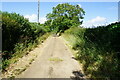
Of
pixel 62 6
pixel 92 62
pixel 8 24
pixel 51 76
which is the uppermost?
pixel 62 6

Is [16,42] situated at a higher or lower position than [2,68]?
higher

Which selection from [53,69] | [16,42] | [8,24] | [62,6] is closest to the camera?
[53,69]

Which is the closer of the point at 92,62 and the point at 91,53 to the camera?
the point at 92,62

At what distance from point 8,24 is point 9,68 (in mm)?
3120

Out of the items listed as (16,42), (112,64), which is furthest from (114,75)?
(16,42)

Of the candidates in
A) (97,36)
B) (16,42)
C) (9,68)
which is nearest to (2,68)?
(9,68)

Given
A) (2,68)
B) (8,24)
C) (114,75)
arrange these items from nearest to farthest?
(114,75), (2,68), (8,24)

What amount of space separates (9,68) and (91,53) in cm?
445

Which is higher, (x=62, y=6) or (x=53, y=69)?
(x=62, y=6)

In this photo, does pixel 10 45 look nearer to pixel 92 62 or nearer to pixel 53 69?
pixel 53 69

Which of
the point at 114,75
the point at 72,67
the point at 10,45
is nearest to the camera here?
the point at 114,75

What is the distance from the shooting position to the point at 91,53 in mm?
6961

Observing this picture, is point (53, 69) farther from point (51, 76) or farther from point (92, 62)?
point (92, 62)

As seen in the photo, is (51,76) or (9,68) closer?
(51,76)
